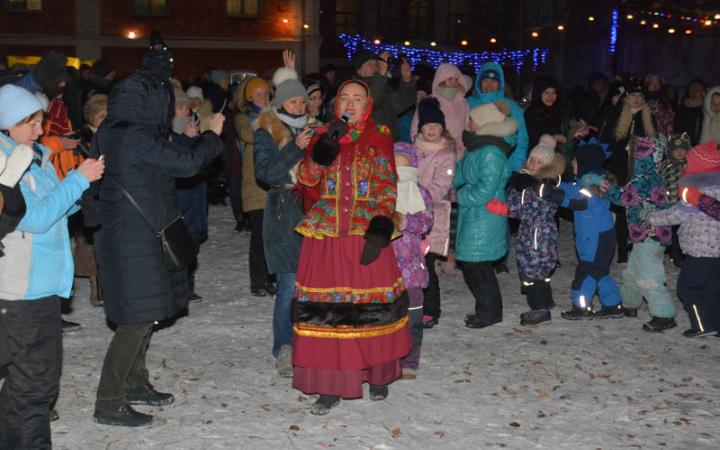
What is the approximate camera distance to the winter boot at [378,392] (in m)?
5.83

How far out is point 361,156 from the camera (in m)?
5.51

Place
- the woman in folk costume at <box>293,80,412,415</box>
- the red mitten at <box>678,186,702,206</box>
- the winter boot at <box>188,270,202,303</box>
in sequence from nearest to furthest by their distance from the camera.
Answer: the woman in folk costume at <box>293,80,412,415</box> → the red mitten at <box>678,186,702,206</box> → the winter boot at <box>188,270,202,303</box>

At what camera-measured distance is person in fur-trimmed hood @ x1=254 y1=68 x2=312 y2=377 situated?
599 cm

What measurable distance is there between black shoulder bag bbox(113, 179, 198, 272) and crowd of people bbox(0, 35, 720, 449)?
11 mm

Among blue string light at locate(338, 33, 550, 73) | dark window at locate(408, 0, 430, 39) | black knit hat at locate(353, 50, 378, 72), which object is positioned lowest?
black knit hat at locate(353, 50, 378, 72)

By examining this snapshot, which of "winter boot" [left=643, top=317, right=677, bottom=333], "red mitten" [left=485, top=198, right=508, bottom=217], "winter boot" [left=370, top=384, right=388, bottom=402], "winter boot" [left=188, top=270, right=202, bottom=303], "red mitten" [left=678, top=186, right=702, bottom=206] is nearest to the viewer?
"winter boot" [left=370, top=384, right=388, bottom=402]

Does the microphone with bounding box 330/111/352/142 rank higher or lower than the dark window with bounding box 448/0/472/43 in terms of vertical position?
lower

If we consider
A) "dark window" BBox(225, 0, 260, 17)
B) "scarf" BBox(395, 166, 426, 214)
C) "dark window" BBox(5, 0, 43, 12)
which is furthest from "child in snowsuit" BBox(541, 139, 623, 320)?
"dark window" BBox(5, 0, 43, 12)

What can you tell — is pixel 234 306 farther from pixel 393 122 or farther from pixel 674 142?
pixel 674 142

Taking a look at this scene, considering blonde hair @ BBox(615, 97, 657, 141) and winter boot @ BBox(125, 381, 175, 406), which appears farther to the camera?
blonde hair @ BBox(615, 97, 657, 141)

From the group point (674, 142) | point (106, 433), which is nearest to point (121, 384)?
point (106, 433)

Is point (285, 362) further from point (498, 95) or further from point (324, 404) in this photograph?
point (498, 95)

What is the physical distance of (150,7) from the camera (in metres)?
29.8

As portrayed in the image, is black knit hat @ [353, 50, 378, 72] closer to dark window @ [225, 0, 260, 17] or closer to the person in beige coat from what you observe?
the person in beige coat
